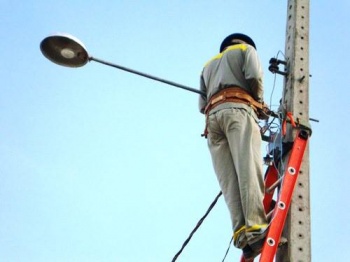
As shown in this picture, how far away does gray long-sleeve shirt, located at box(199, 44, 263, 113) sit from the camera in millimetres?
4953

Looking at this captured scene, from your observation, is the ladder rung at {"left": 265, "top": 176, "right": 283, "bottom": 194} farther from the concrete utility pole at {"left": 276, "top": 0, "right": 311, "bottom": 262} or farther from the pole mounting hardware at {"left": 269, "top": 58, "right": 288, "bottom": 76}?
the pole mounting hardware at {"left": 269, "top": 58, "right": 288, "bottom": 76}

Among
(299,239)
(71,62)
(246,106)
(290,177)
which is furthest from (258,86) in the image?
(71,62)

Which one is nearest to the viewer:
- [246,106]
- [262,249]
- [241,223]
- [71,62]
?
[262,249]

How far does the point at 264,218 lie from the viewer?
14.5 ft

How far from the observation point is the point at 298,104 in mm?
4980

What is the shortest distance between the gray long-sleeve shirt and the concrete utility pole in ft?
1.00

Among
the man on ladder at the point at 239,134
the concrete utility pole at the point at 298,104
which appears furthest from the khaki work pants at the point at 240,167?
the concrete utility pole at the point at 298,104

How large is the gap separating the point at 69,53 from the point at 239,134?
69.1 inches

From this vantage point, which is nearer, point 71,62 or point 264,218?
point 264,218

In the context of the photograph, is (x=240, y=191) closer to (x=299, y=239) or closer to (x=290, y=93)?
(x=299, y=239)

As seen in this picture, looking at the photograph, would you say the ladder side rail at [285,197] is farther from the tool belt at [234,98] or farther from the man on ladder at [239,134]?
the tool belt at [234,98]

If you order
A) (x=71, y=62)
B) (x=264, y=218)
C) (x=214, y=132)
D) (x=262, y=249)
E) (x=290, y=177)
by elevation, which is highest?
(x=71, y=62)

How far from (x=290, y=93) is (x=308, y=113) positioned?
23 centimetres

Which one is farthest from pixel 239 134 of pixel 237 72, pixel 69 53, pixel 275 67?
pixel 69 53
